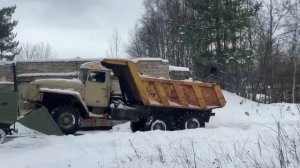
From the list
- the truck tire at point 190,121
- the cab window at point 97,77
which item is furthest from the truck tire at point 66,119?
the truck tire at point 190,121

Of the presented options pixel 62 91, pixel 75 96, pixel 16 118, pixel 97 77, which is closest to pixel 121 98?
pixel 97 77

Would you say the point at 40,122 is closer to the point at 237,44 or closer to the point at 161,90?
the point at 161,90

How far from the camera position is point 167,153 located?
10312 mm

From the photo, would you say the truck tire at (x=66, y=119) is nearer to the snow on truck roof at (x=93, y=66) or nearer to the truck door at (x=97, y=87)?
the truck door at (x=97, y=87)

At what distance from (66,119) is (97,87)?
1646mm

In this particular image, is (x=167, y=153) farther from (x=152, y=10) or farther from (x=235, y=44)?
(x=152, y=10)

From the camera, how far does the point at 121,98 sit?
18.3 metres

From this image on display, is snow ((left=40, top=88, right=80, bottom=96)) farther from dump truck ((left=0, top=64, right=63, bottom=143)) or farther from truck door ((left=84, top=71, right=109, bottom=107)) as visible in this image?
dump truck ((left=0, top=64, right=63, bottom=143))

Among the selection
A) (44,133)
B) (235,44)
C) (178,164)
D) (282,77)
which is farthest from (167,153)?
(282,77)

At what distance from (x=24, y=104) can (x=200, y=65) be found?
14066mm

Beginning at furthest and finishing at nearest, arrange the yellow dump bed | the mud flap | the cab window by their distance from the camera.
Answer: the cab window, the yellow dump bed, the mud flap

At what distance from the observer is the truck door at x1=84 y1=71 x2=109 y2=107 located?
17.7 m

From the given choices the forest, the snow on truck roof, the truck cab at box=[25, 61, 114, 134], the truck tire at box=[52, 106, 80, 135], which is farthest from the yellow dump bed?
the forest

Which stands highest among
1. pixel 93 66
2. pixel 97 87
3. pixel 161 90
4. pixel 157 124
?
pixel 93 66
